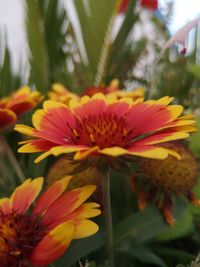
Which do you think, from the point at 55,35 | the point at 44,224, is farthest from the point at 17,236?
the point at 55,35

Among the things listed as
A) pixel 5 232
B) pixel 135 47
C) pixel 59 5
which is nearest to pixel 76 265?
pixel 5 232

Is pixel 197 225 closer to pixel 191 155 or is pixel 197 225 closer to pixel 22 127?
pixel 191 155

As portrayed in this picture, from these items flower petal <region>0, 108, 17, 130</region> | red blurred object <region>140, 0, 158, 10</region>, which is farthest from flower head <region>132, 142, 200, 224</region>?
red blurred object <region>140, 0, 158, 10</region>

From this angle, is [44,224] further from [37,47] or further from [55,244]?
[37,47]

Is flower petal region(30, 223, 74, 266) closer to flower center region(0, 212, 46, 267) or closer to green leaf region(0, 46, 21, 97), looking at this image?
flower center region(0, 212, 46, 267)

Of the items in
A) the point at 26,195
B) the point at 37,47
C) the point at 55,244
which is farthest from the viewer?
the point at 37,47

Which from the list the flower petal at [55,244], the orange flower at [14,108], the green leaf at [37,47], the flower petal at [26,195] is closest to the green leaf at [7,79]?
the green leaf at [37,47]

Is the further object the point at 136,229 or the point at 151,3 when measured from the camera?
the point at 151,3
